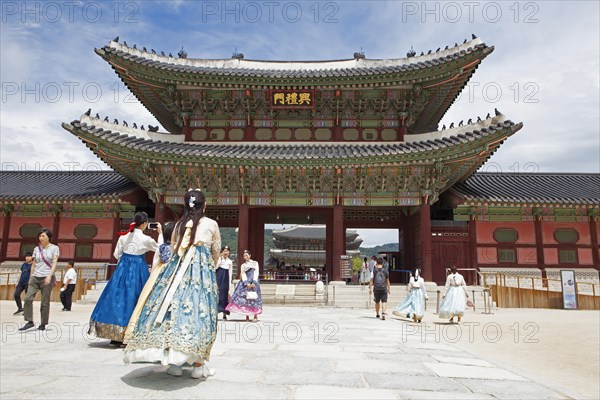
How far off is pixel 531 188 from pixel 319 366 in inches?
725

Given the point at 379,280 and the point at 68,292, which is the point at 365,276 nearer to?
the point at 379,280

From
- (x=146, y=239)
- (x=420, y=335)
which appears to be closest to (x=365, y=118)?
(x=420, y=335)

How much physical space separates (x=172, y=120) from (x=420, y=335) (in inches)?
670

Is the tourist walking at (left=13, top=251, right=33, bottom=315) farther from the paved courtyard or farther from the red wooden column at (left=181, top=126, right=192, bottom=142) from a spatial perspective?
the red wooden column at (left=181, top=126, right=192, bottom=142)

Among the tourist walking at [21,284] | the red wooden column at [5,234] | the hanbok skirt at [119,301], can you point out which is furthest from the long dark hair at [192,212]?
the red wooden column at [5,234]

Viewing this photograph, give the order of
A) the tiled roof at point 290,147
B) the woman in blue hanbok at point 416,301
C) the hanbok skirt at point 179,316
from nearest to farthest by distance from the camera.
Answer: the hanbok skirt at point 179,316, the woman in blue hanbok at point 416,301, the tiled roof at point 290,147

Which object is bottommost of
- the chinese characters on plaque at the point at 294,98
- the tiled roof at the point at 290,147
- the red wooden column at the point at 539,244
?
the red wooden column at the point at 539,244

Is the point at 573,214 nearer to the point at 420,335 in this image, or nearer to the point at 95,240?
the point at 420,335

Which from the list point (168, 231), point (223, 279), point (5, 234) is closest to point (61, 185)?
point (5, 234)

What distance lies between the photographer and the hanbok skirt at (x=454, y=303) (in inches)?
463

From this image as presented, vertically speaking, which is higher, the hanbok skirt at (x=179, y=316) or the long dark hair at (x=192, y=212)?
the long dark hair at (x=192, y=212)

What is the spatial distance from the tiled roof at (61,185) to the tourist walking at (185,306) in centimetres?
1565

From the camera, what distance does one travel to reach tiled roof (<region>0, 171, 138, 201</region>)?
19.0 meters

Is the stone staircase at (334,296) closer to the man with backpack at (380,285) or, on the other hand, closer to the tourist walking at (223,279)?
the man with backpack at (380,285)
